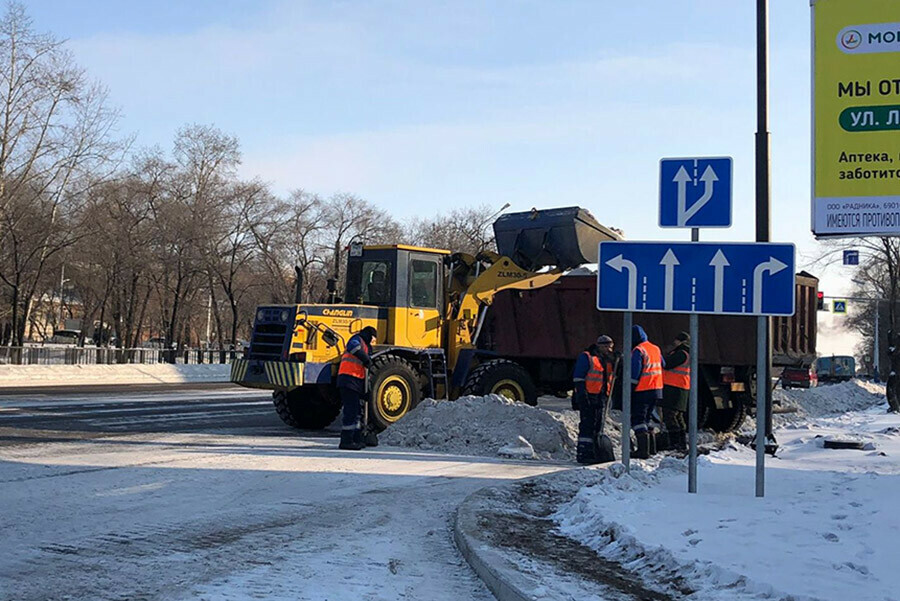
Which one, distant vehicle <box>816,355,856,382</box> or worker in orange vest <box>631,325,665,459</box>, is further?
distant vehicle <box>816,355,856,382</box>

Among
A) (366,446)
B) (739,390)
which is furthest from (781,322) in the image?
(366,446)

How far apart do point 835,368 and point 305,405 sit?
181 feet

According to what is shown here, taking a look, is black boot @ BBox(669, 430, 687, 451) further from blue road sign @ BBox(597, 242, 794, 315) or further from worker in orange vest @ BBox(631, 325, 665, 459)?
blue road sign @ BBox(597, 242, 794, 315)

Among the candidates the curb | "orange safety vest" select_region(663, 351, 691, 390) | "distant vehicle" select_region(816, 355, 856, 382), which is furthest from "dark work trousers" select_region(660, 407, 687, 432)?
"distant vehicle" select_region(816, 355, 856, 382)

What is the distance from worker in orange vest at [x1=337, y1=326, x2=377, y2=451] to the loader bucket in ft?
18.2

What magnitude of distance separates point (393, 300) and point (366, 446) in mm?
3888

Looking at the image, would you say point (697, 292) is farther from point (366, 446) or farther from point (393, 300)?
point (393, 300)

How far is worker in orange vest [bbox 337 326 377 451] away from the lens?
13.4 metres

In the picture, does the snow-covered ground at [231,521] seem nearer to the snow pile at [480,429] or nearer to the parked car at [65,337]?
the snow pile at [480,429]

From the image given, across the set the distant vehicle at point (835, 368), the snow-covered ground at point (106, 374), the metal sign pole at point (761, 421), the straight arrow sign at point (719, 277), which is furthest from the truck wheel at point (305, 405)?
the distant vehicle at point (835, 368)

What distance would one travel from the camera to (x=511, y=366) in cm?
1716

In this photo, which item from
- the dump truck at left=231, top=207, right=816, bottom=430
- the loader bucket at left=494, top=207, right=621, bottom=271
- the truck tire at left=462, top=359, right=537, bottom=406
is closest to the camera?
the dump truck at left=231, top=207, right=816, bottom=430

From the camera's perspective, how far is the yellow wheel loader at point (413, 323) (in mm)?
15734

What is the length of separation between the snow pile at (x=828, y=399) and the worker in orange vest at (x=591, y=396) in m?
11.2
